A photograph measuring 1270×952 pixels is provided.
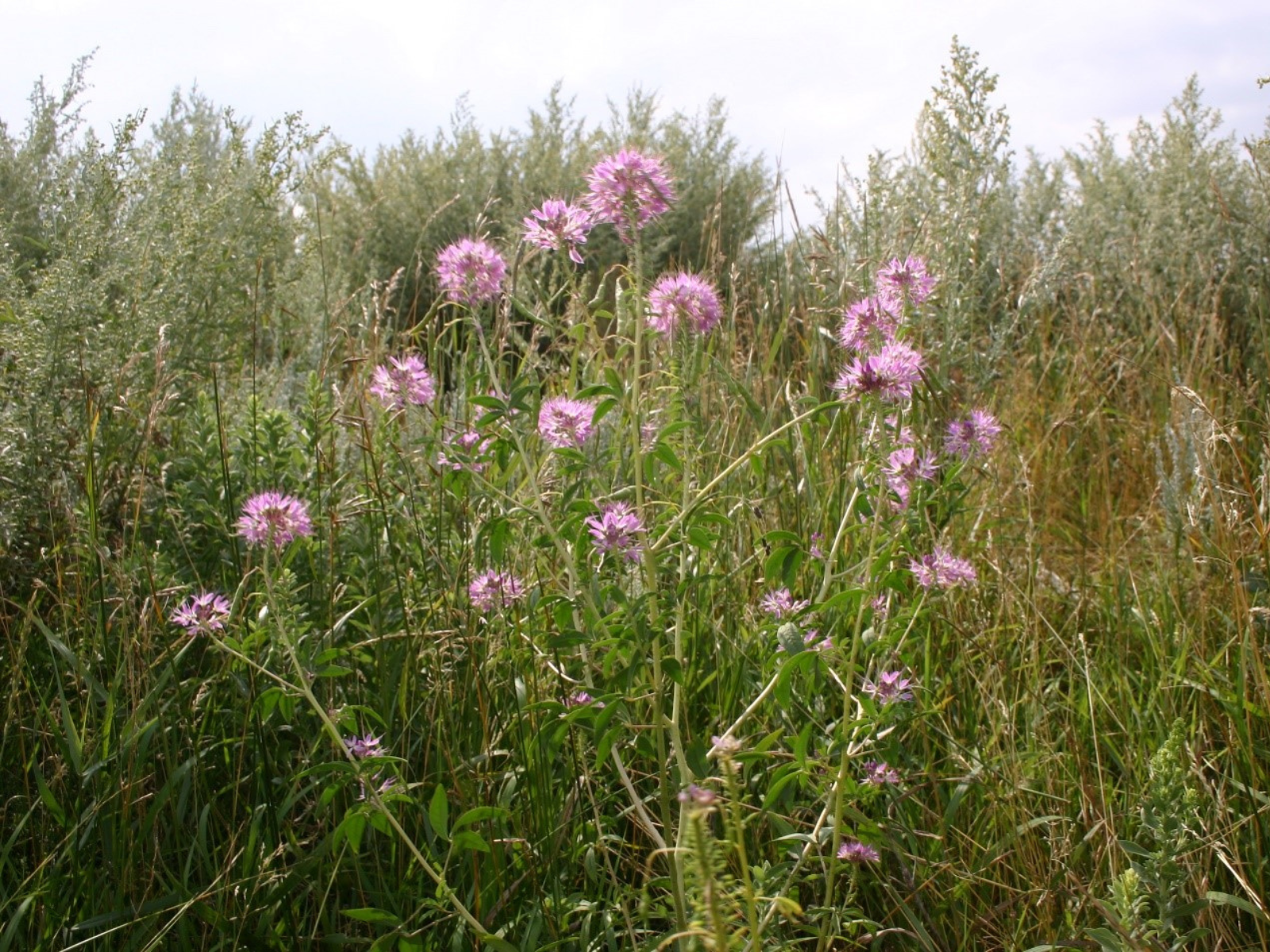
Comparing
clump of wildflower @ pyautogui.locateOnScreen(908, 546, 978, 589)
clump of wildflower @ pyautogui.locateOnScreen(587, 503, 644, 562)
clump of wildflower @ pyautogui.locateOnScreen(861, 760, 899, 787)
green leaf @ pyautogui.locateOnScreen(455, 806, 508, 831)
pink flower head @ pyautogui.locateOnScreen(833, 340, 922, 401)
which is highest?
pink flower head @ pyautogui.locateOnScreen(833, 340, 922, 401)

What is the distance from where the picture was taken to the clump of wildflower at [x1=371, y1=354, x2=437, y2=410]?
178 centimetres

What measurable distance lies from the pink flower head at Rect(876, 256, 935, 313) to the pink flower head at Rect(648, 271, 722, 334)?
0.29 meters

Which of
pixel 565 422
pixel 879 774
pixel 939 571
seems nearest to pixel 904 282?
pixel 939 571

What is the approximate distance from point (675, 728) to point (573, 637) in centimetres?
19

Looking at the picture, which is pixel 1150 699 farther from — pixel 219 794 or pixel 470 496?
pixel 219 794

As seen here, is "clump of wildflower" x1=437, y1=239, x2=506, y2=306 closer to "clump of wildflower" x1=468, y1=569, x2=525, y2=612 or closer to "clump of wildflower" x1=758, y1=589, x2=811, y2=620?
"clump of wildflower" x1=468, y1=569, x2=525, y2=612

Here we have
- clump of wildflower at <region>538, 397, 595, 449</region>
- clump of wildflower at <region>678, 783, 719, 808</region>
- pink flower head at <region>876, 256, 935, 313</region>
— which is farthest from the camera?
pink flower head at <region>876, 256, 935, 313</region>

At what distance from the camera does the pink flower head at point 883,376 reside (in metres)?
1.52

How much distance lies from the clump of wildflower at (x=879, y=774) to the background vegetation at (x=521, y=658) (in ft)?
0.17

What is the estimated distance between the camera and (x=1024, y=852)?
180 centimetres

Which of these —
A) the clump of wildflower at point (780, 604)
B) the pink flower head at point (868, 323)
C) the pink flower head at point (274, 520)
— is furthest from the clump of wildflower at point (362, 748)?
the pink flower head at point (868, 323)

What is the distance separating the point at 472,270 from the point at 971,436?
0.92 m

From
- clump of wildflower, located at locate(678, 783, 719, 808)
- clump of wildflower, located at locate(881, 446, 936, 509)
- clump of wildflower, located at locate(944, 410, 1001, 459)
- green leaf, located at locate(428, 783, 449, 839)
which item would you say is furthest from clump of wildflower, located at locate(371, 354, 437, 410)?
clump of wildflower, located at locate(678, 783, 719, 808)

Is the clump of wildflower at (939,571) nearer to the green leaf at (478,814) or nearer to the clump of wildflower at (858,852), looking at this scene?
the clump of wildflower at (858,852)
